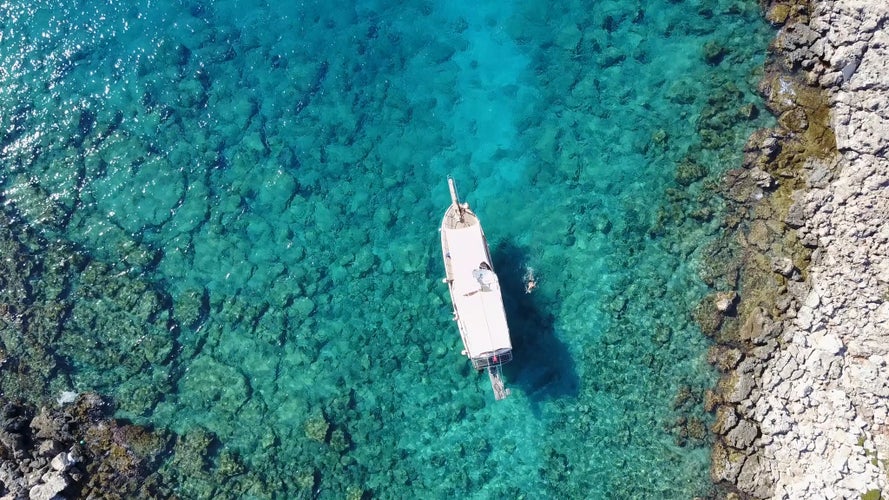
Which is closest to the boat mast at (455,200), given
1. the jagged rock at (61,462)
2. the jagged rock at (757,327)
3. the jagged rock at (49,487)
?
the jagged rock at (757,327)

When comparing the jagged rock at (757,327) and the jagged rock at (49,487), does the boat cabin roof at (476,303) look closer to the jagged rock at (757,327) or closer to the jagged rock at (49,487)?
the jagged rock at (757,327)

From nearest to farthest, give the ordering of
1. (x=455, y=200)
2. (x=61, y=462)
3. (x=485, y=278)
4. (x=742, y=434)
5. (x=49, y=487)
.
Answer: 1. (x=485, y=278)
2. (x=49, y=487)
3. (x=742, y=434)
4. (x=61, y=462)
5. (x=455, y=200)

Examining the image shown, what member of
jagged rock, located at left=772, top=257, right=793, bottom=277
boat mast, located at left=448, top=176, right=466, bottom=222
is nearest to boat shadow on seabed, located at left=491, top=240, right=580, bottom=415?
boat mast, located at left=448, top=176, right=466, bottom=222

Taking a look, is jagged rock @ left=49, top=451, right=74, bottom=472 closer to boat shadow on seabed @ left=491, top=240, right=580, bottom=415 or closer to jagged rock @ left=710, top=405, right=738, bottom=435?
boat shadow on seabed @ left=491, top=240, right=580, bottom=415

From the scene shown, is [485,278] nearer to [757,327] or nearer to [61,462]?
[757,327]

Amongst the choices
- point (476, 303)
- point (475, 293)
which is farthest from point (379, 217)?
point (476, 303)

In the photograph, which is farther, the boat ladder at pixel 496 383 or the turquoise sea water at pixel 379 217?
the turquoise sea water at pixel 379 217
